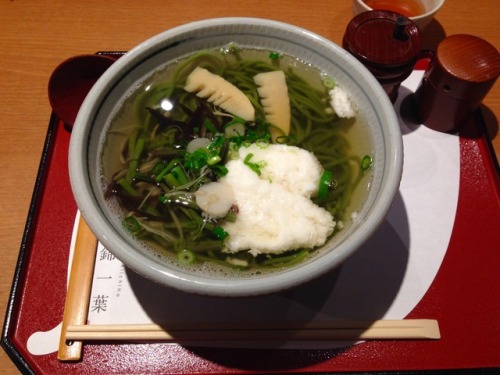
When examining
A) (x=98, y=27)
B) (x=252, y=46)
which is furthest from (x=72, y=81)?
(x=252, y=46)

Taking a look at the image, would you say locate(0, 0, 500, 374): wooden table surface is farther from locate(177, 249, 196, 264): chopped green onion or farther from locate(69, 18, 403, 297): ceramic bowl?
locate(177, 249, 196, 264): chopped green onion

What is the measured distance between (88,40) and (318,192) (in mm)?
1600

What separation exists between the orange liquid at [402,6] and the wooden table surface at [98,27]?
126mm

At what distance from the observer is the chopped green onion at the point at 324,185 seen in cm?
147

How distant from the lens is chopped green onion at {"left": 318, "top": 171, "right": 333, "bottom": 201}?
4.82ft

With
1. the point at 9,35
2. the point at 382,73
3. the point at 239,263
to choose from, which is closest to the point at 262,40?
the point at 382,73

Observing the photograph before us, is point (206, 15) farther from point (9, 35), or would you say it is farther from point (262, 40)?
point (9, 35)

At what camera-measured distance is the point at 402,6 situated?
2.26 m

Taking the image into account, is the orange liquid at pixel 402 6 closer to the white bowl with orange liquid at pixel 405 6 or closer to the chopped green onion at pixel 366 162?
the white bowl with orange liquid at pixel 405 6

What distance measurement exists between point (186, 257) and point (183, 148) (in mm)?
438

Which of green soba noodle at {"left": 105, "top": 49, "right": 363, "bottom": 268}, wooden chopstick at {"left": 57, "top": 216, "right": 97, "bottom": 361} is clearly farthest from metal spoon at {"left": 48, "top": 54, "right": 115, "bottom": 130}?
wooden chopstick at {"left": 57, "top": 216, "right": 97, "bottom": 361}

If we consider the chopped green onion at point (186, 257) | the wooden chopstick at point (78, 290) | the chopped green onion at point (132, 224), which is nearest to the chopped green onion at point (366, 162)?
the chopped green onion at point (186, 257)

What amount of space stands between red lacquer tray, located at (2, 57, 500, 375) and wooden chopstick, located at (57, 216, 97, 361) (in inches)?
1.6

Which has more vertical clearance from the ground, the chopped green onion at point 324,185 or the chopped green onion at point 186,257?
the chopped green onion at point 324,185
